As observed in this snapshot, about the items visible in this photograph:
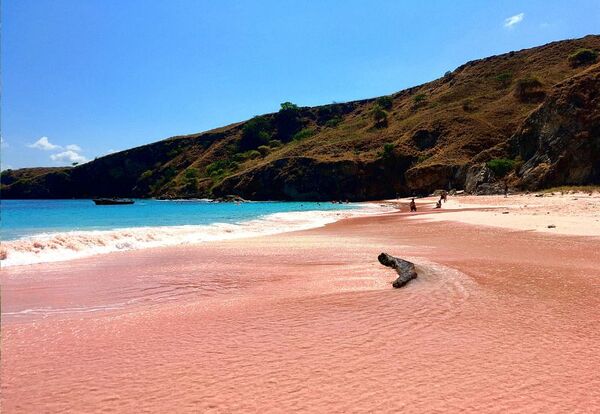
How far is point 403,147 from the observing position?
95688mm

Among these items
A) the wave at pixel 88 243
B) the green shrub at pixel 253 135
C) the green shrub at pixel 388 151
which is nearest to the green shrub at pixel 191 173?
the green shrub at pixel 253 135

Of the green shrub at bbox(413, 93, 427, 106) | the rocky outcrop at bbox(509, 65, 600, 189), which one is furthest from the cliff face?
the green shrub at bbox(413, 93, 427, 106)

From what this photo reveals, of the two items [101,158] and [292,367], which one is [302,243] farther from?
[101,158]

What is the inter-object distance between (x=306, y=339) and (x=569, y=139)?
6687 centimetres

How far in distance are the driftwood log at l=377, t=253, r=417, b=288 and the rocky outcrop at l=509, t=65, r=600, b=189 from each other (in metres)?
57.9

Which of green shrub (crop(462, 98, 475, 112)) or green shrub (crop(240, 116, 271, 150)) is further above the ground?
green shrub (crop(240, 116, 271, 150))

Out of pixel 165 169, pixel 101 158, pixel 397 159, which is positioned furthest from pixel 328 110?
pixel 101 158

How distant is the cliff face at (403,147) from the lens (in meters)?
61.8

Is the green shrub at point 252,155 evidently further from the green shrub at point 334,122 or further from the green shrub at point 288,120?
the green shrub at point 334,122

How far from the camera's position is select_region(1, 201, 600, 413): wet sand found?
13.4ft

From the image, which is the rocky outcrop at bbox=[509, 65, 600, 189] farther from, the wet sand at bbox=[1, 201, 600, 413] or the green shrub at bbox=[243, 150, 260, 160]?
the green shrub at bbox=[243, 150, 260, 160]

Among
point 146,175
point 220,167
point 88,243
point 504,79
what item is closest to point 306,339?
point 88,243

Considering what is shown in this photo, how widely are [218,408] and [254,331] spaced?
2.22 m

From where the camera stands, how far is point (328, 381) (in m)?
4.39
